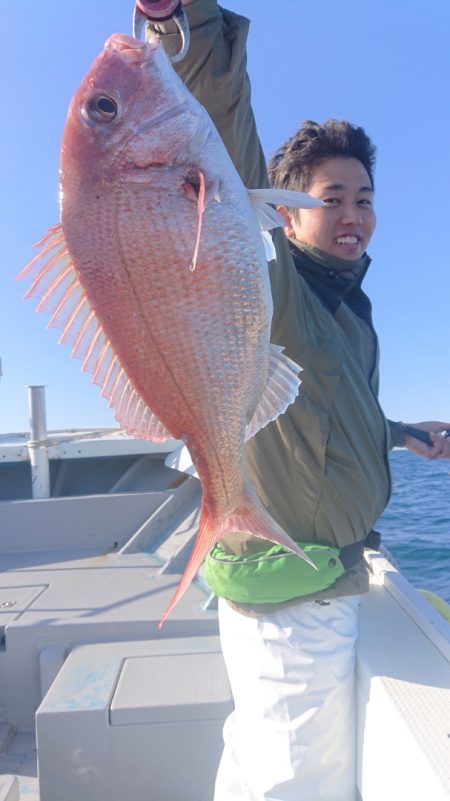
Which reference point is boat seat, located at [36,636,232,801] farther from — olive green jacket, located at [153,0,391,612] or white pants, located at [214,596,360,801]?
olive green jacket, located at [153,0,391,612]

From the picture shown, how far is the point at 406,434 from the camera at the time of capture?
219 centimetres

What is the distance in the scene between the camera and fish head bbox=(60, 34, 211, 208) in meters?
1.06

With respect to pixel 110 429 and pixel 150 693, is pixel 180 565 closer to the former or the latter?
pixel 150 693

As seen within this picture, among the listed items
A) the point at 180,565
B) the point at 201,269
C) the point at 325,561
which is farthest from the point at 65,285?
the point at 180,565

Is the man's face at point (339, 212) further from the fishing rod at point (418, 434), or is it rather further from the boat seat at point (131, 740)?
the boat seat at point (131, 740)

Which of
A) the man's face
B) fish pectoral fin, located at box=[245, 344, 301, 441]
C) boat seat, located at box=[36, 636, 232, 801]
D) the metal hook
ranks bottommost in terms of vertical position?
boat seat, located at box=[36, 636, 232, 801]

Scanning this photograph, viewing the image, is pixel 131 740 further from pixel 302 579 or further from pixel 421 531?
pixel 421 531

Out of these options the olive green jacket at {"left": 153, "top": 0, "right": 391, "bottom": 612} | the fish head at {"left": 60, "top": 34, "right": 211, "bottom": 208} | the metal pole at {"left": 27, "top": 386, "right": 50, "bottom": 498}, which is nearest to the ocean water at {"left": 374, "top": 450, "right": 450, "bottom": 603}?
the olive green jacket at {"left": 153, "top": 0, "right": 391, "bottom": 612}

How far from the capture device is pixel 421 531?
356 inches

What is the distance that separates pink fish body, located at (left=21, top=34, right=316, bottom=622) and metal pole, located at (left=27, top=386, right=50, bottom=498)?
3741 millimetres

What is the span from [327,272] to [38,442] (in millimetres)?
3641

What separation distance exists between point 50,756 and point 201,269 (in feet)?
6.49

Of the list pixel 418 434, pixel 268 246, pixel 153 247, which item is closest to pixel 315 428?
pixel 268 246

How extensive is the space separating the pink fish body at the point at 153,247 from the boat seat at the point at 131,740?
132 centimetres
